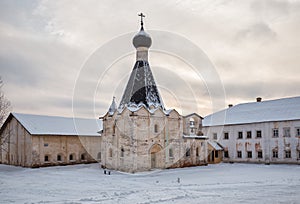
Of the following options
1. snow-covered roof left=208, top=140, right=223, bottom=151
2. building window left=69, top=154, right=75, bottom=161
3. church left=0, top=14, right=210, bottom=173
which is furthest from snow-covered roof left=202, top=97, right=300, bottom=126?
building window left=69, top=154, right=75, bottom=161

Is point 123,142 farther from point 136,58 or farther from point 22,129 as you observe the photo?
point 22,129

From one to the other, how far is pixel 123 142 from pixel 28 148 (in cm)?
1196

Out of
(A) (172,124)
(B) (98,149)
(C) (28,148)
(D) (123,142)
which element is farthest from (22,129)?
(A) (172,124)

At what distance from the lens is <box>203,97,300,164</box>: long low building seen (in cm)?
3288

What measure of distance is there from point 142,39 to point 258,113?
16878 millimetres

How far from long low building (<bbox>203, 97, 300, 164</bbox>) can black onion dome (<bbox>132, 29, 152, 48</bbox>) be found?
15103 millimetres

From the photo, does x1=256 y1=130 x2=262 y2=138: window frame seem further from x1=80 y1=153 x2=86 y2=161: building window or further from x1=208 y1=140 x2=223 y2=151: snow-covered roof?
x1=80 y1=153 x2=86 y2=161: building window

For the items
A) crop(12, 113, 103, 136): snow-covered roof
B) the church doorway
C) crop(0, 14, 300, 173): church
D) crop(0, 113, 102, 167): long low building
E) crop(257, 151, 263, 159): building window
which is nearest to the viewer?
crop(0, 14, 300, 173): church

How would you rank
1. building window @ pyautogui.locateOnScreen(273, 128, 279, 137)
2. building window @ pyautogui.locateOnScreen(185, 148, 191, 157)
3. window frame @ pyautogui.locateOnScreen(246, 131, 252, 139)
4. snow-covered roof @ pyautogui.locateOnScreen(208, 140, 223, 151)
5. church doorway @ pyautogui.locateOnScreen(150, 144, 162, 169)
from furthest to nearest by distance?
snow-covered roof @ pyautogui.locateOnScreen(208, 140, 223, 151), window frame @ pyautogui.locateOnScreen(246, 131, 252, 139), building window @ pyautogui.locateOnScreen(273, 128, 279, 137), building window @ pyautogui.locateOnScreen(185, 148, 191, 157), church doorway @ pyautogui.locateOnScreen(150, 144, 162, 169)

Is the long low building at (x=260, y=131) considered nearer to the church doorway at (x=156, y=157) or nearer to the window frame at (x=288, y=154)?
the window frame at (x=288, y=154)

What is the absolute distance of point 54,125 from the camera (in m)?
36.3

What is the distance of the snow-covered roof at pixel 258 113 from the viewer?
112 feet

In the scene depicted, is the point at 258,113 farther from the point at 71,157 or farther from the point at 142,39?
the point at 71,157

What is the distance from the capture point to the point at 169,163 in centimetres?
2894
